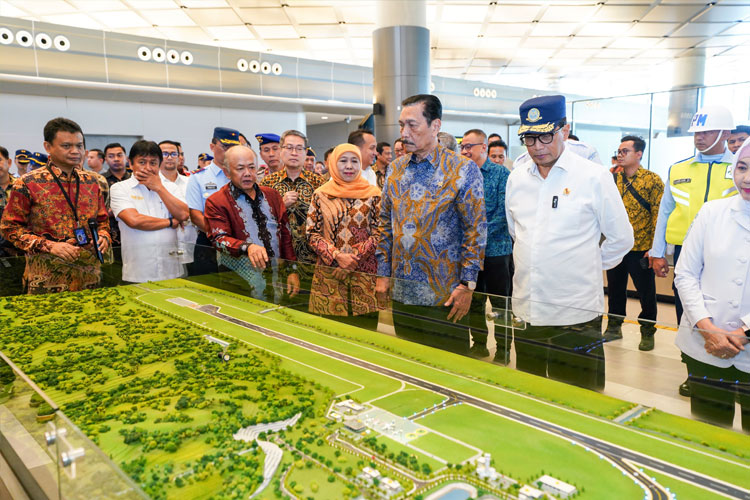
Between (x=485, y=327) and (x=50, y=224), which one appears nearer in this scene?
(x=485, y=327)

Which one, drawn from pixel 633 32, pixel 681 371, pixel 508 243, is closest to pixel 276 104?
pixel 633 32

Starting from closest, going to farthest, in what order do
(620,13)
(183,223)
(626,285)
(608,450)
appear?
(608,450) → (183,223) → (626,285) → (620,13)

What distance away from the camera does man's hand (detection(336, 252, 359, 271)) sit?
3.19 meters

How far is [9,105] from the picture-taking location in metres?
8.62

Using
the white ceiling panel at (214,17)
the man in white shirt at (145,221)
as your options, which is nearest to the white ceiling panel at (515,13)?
the white ceiling panel at (214,17)

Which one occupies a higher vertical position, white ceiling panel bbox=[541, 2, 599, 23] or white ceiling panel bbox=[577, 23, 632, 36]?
white ceiling panel bbox=[577, 23, 632, 36]

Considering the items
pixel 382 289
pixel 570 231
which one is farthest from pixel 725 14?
pixel 382 289

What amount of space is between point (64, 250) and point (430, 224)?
249 cm

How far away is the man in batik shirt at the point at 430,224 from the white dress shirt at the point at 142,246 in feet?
6.82

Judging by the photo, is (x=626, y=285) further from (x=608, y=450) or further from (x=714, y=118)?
(x=608, y=450)

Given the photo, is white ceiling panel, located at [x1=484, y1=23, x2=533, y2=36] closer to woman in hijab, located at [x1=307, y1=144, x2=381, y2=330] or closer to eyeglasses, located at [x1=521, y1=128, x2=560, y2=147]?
woman in hijab, located at [x1=307, y1=144, x2=381, y2=330]

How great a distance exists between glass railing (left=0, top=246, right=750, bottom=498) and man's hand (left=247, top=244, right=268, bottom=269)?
16.9 inches

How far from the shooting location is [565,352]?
217 centimetres

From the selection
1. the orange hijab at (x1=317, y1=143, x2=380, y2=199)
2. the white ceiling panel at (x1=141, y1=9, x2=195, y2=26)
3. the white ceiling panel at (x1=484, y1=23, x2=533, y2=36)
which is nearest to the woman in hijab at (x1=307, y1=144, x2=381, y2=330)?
the orange hijab at (x1=317, y1=143, x2=380, y2=199)
